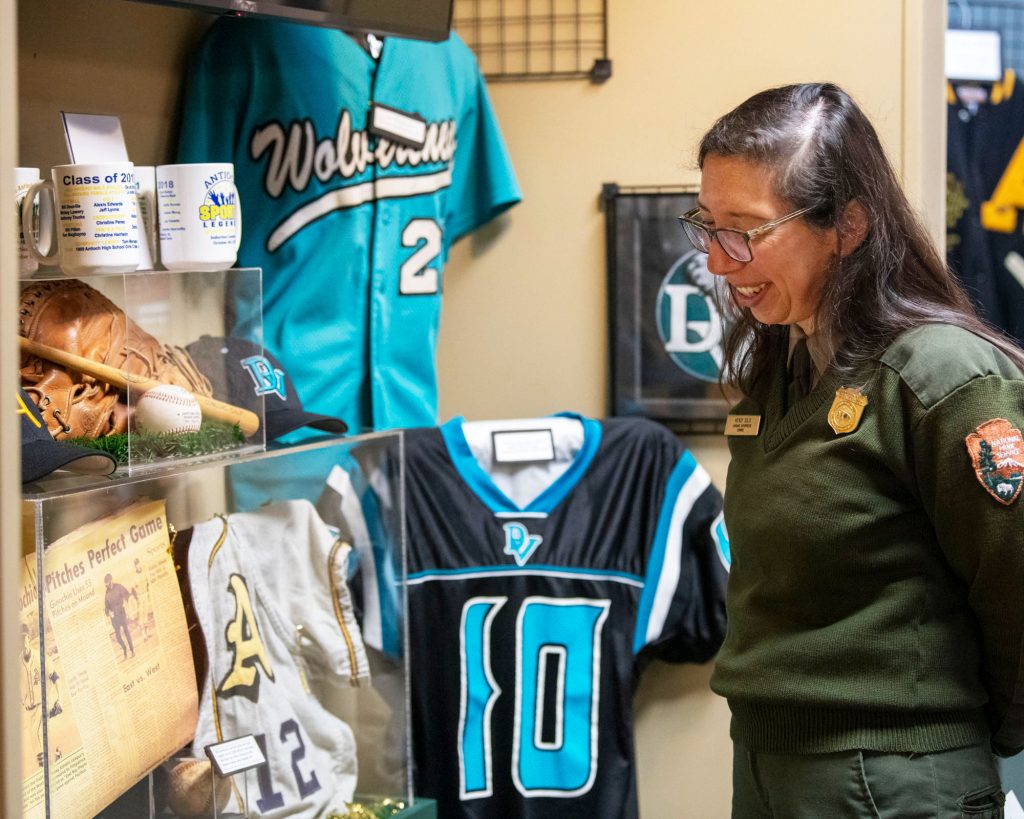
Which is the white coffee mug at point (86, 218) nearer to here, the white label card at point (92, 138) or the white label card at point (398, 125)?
the white label card at point (92, 138)

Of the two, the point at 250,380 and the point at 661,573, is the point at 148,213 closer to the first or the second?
the point at 250,380

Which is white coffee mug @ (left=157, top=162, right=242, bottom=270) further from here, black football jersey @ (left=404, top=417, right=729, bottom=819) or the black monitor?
black football jersey @ (left=404, top=417, right=729, bottom=819)

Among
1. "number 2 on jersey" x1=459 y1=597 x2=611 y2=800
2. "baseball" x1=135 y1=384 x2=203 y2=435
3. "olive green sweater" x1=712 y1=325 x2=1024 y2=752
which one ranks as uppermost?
"baseball" x1=135 y1=384 x2=203 y2=435

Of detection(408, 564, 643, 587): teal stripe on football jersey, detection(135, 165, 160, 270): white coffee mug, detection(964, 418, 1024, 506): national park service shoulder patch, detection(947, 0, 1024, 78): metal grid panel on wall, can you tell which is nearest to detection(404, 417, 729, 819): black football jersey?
detection(408, 564, 643, 587): teal stripe on football jersey

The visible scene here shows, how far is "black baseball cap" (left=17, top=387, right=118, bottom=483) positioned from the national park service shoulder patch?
2.99 ft

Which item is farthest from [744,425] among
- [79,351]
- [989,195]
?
[989,195]

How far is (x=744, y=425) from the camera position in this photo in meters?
1.48

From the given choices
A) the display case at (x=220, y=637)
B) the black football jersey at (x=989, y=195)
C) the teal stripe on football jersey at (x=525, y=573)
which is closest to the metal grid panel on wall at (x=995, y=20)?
the black football jersey at (x=989, y=195)

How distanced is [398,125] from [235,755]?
1.12 m

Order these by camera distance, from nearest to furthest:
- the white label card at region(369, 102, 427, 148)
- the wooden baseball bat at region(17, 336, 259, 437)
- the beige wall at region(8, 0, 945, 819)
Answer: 1. the wooden baseball bat at region(17, 336, 259, 437)
2. the white label card at region(369, 102, 427, 148)
3. the beige wall at region(8, 0, 945, 819)

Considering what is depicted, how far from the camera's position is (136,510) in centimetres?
151

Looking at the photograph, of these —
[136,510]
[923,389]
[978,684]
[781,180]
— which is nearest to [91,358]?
[136,510]

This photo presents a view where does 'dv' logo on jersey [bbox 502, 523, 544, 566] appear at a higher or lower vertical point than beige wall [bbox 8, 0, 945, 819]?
lower

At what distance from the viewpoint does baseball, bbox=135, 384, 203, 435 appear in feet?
4.93
